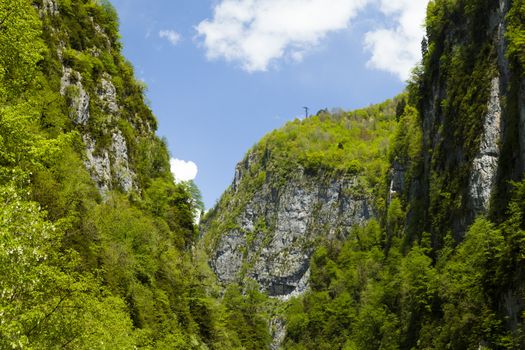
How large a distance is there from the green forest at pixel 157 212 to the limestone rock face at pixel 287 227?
4139cm

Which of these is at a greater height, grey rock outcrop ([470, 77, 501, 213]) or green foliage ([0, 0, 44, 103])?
grey rock outcrop ([470, 77, 501, 213])

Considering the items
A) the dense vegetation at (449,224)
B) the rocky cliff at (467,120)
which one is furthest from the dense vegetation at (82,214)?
the rocky cliff at (467,120)

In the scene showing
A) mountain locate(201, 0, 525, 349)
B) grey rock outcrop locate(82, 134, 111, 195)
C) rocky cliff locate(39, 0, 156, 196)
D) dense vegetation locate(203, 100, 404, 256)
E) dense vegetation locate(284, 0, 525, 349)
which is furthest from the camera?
dense vegetation locate(203, 100, 404, 256)

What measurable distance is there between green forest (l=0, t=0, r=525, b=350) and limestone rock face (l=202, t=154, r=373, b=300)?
4139 centimetres

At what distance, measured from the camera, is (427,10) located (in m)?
78.8

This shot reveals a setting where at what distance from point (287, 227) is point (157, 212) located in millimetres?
98783

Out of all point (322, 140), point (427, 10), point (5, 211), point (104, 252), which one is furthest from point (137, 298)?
point (322, 140)

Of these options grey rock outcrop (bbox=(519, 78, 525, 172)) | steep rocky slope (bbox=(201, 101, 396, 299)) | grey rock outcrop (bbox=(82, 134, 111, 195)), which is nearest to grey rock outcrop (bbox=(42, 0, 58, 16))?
grey rock outcrop (bbox=(82, 134, 111, 195))

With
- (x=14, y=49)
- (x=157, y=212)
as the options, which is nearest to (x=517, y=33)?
(x=157, y=212)

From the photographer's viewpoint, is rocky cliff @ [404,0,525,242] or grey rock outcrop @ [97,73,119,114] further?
grey rock outcrop @ [97,73,119,114]

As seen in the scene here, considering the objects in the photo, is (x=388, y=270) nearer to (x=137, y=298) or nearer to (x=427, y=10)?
(x=427, y=10)

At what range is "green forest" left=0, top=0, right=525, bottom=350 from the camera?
1515 centimetres

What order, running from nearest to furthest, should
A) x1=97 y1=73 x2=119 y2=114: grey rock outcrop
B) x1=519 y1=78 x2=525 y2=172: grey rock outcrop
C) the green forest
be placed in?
1. the green forest
2. x1=519 y1=78 x2=525 y2=172: grey rock outcrop
3. x1=97 y1=73 x2=119 y2=114: grey rock outcrop

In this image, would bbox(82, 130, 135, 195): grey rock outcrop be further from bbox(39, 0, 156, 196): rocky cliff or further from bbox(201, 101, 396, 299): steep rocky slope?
bbox(201, 101, 396, 299): steep rocky slope
